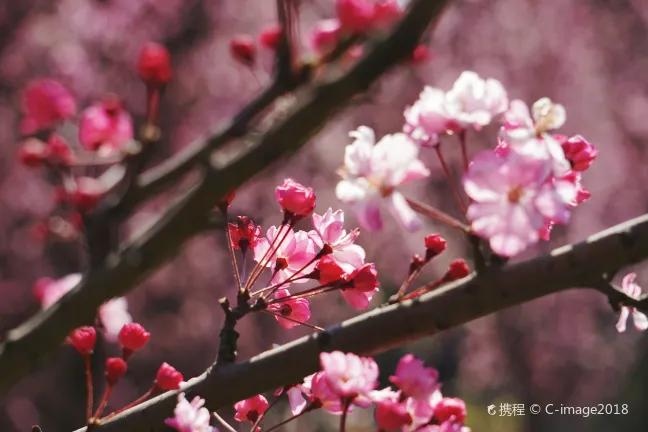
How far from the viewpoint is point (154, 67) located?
2.17 feet

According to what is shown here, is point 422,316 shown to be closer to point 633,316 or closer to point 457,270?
point 457,270

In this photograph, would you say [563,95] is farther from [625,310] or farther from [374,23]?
[374,23]

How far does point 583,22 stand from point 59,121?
6.27 metres

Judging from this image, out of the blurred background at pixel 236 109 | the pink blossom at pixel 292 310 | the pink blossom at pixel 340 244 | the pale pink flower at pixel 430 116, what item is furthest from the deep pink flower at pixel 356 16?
the blurred background at pixel 236 109

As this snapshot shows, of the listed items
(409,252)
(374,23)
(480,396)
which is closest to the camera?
(374,23)

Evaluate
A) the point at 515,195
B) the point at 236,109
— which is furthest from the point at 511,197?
the point at 236,109

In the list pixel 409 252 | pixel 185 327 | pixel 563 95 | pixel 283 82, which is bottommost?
pixel 283 82

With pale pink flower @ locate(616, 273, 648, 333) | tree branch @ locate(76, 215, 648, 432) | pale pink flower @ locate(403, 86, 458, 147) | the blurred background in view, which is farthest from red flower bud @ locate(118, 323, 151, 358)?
the blurred background

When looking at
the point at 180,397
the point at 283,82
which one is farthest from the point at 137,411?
the point at 283,82

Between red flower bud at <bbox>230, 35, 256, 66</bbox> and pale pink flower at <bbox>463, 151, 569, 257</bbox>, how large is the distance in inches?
12.2

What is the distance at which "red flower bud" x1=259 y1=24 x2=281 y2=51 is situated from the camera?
0.66 metres

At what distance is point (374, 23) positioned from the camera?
64 centimetres

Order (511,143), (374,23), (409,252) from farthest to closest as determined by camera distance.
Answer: (409,252)
(511,143)
(374,23)

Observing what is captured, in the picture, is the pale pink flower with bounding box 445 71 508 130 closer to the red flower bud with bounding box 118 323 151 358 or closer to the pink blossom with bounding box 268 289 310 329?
the pink blossom with bounding box 268 289 310 329
